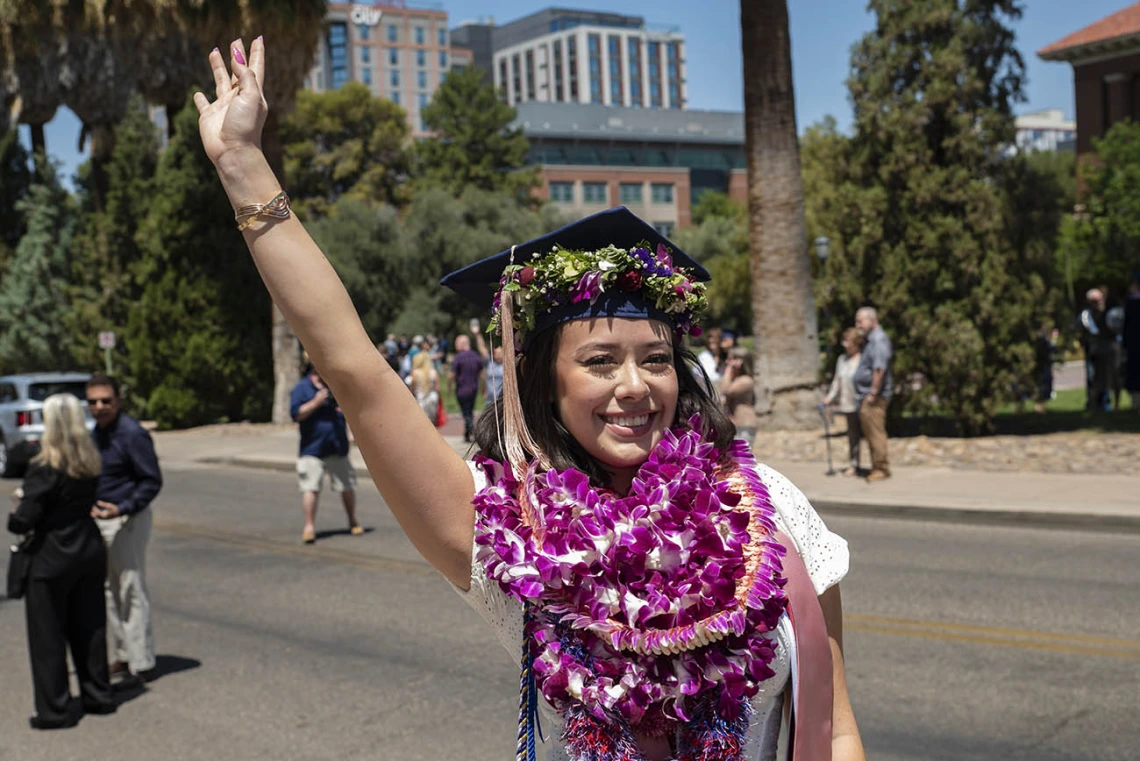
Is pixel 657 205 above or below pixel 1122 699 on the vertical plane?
above

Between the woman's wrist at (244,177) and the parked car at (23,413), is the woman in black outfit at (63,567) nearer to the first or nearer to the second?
the woman's wrist at (244,177)

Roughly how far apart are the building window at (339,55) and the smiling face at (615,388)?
6891 inches

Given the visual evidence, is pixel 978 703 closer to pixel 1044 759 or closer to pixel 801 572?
pixel 1044 759

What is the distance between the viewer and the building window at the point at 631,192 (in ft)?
391

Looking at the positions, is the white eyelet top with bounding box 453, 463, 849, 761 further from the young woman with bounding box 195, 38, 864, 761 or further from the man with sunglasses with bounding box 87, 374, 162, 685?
the man with sunglasses with bounding box 87, 374, 162, 685

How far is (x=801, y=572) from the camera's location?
90.3 inches

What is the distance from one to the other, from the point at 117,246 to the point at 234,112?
29.5 m

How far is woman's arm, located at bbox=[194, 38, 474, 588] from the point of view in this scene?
209 cm

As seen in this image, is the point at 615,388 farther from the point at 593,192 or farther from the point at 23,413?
the point at 593,192

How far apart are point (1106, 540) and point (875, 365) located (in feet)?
12.9

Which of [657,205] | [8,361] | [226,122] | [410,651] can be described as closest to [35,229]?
[8,361]

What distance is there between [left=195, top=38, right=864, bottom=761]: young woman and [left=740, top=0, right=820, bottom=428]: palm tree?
593 inches

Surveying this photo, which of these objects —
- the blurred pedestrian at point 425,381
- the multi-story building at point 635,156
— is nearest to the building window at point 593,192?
the multi-story building at point 635,156

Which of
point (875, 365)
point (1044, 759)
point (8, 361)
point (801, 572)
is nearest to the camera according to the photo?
point (801, 572)
